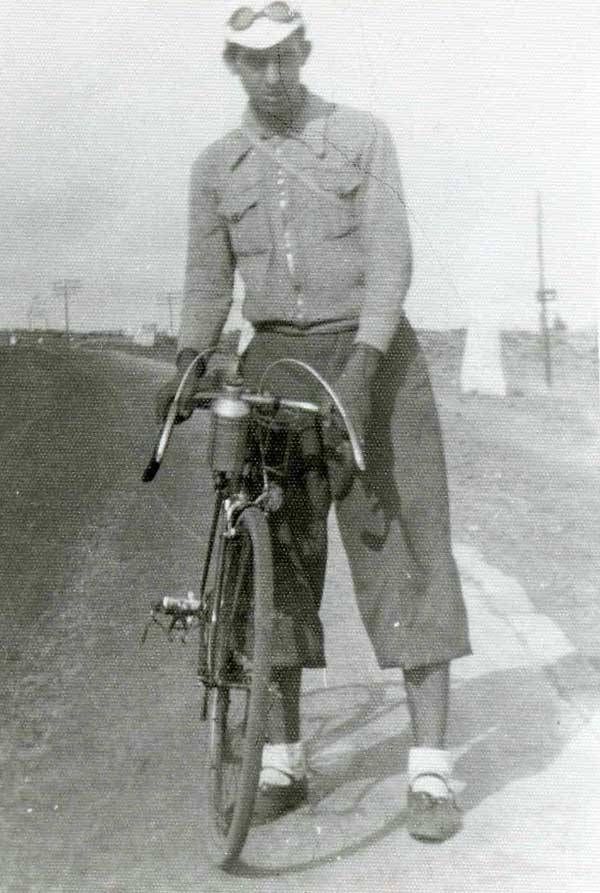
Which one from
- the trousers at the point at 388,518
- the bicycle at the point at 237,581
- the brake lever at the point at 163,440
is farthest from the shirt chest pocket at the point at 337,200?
the brake lever at the point at 163,440

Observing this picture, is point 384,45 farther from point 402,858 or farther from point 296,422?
point 402,858

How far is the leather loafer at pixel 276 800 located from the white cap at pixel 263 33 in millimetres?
1973

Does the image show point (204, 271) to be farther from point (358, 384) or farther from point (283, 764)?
point (283, 764)

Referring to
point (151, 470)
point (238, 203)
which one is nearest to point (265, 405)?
point (151, 470)

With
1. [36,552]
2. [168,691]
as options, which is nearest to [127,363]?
[36,552]

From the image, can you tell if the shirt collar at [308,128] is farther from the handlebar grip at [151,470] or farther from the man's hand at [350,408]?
the handlebar grip at [151,470]

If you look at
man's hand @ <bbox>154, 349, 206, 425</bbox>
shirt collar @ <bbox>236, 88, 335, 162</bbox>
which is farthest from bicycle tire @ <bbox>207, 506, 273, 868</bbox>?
shirt collar @ <bbox>236, 88, 335, 162</bbox>

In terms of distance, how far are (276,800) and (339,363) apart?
3.94 ft

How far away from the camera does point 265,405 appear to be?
333cm

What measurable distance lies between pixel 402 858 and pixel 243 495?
38.7 inches

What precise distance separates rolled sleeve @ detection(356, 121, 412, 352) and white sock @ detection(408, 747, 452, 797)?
42.5 inches

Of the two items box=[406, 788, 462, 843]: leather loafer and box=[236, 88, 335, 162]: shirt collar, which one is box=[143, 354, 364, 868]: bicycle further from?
box=[236, 88, 335, 162]: shirt collar

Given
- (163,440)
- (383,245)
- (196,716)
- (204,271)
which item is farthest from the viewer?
(196,716)

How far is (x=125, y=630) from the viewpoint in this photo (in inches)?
221
